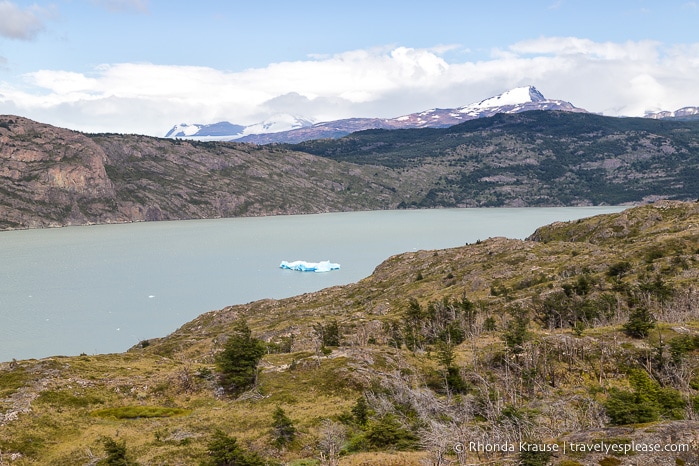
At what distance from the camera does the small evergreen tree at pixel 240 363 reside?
39062 mm

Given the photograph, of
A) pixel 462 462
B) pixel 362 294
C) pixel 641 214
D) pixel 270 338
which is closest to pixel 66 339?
pixel 270 338

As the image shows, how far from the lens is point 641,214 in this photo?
98812 mm

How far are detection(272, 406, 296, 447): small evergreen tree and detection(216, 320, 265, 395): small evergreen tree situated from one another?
11.8 metres

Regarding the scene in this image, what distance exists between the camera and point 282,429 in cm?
2784

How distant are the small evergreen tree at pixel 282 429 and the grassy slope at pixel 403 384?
479 mm

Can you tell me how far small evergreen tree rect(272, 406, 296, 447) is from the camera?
27.3 metres

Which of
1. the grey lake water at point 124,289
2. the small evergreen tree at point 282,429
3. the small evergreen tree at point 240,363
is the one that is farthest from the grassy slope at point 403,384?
the grey lake water at point 124,289

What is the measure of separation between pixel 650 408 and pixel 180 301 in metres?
116

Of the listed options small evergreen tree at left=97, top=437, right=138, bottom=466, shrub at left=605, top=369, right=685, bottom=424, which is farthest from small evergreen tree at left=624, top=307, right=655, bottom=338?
small evergreen tree at left=97, top=437, right=138, bottom=466

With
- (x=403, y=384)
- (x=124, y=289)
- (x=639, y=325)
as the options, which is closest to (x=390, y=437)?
(x=403, y=384)

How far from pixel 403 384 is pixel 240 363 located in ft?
46.4

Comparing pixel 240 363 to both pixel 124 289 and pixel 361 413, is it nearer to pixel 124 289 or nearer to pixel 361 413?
pixel 361 413

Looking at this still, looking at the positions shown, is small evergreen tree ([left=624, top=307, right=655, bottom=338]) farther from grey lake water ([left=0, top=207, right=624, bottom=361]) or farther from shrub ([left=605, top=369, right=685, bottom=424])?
grey lake water ([left=0, top=207, right=624, bottom=361])

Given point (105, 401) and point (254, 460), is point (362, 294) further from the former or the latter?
point (254, 460)
